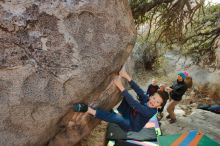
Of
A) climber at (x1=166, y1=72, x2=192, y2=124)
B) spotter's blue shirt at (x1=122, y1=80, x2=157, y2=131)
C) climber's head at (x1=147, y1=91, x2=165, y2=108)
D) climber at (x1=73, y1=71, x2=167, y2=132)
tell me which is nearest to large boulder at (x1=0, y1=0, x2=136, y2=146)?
climber at (x1=73, y1=71, x2=167, y2=132)

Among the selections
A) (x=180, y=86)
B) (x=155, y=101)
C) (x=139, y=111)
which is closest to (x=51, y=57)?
(x=139, y=111)

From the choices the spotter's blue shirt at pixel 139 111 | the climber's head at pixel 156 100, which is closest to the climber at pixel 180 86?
the spotter's blue shirt at pixel 139 111

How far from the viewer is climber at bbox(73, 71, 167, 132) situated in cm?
407

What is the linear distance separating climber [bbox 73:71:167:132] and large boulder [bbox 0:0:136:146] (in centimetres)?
24

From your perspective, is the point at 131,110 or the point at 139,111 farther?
the point at 131,110

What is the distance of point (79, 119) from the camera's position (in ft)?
15.5

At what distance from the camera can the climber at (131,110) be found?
4.07 metres

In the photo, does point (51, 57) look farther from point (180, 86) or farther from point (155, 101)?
point (180, 86)

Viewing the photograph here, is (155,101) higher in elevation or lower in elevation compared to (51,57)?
lower

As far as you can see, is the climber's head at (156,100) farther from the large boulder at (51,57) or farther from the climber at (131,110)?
the large boulder at (51,57)

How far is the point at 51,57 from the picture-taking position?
3824 mm

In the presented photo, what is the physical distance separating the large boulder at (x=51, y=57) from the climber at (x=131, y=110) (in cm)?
24

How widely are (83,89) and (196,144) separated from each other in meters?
3.24

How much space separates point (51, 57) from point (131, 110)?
1.35 metres
